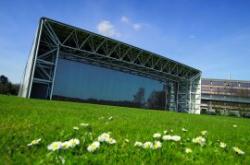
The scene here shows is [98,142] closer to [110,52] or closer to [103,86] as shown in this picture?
[110,52]

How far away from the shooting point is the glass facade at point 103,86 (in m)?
33.8

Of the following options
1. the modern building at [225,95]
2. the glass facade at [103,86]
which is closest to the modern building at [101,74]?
Result: the glass facade at [103,86]

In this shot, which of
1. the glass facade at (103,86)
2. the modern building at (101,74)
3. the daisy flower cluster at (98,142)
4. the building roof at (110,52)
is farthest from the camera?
the glass facade at (103,86)

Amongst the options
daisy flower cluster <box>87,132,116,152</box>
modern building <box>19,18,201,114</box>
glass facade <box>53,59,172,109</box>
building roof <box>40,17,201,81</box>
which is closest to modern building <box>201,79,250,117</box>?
modern building <box>19,18,201,114</box>

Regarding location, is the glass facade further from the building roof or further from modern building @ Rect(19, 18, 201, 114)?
the building roof

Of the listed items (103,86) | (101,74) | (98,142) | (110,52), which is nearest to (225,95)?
(103,86)

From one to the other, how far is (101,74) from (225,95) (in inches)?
2130

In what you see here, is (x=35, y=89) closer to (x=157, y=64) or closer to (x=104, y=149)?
(x=157, y=64)

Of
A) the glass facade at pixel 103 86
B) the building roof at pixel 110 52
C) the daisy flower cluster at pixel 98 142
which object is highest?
the building roof at pixel 110 52

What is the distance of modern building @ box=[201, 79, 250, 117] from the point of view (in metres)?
73.9

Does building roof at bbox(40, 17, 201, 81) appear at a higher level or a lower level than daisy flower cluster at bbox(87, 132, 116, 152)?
higher

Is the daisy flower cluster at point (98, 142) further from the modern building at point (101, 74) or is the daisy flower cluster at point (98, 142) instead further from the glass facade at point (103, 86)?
the glass facade at point (103, 86)

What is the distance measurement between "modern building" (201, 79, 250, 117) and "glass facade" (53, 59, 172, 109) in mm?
33372

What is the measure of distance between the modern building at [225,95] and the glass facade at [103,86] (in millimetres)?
33372
